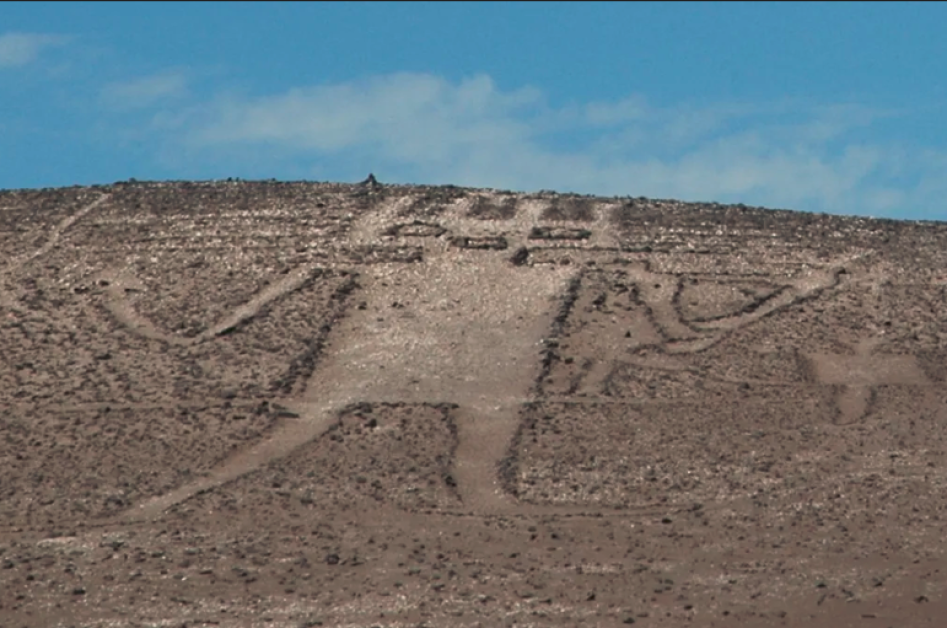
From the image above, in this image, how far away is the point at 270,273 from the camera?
4456cm

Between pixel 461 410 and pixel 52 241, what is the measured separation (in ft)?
43.0

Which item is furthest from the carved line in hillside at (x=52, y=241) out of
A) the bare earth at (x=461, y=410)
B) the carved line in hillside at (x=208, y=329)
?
the carved line in hillside at (x=208, y=329)

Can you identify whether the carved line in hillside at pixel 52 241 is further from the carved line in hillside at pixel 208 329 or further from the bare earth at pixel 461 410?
the carved line in hillside at pixel 208 329

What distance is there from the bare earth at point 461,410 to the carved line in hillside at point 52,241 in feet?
0.36

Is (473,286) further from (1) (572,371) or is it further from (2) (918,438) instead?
(2) (918,438)

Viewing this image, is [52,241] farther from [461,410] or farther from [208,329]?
[461,410]

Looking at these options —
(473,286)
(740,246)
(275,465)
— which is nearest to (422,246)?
(473,286)

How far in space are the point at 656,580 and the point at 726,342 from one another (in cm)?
1102

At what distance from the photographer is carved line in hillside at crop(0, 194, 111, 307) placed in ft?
145

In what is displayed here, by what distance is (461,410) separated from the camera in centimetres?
3800

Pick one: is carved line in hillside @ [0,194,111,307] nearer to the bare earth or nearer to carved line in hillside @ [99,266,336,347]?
the bare earth

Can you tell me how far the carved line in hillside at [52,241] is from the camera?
44062mm

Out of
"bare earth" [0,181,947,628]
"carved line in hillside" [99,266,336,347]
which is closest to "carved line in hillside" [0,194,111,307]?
"bare earth" [0,181,947,628]

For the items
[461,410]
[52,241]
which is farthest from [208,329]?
[52,241]
